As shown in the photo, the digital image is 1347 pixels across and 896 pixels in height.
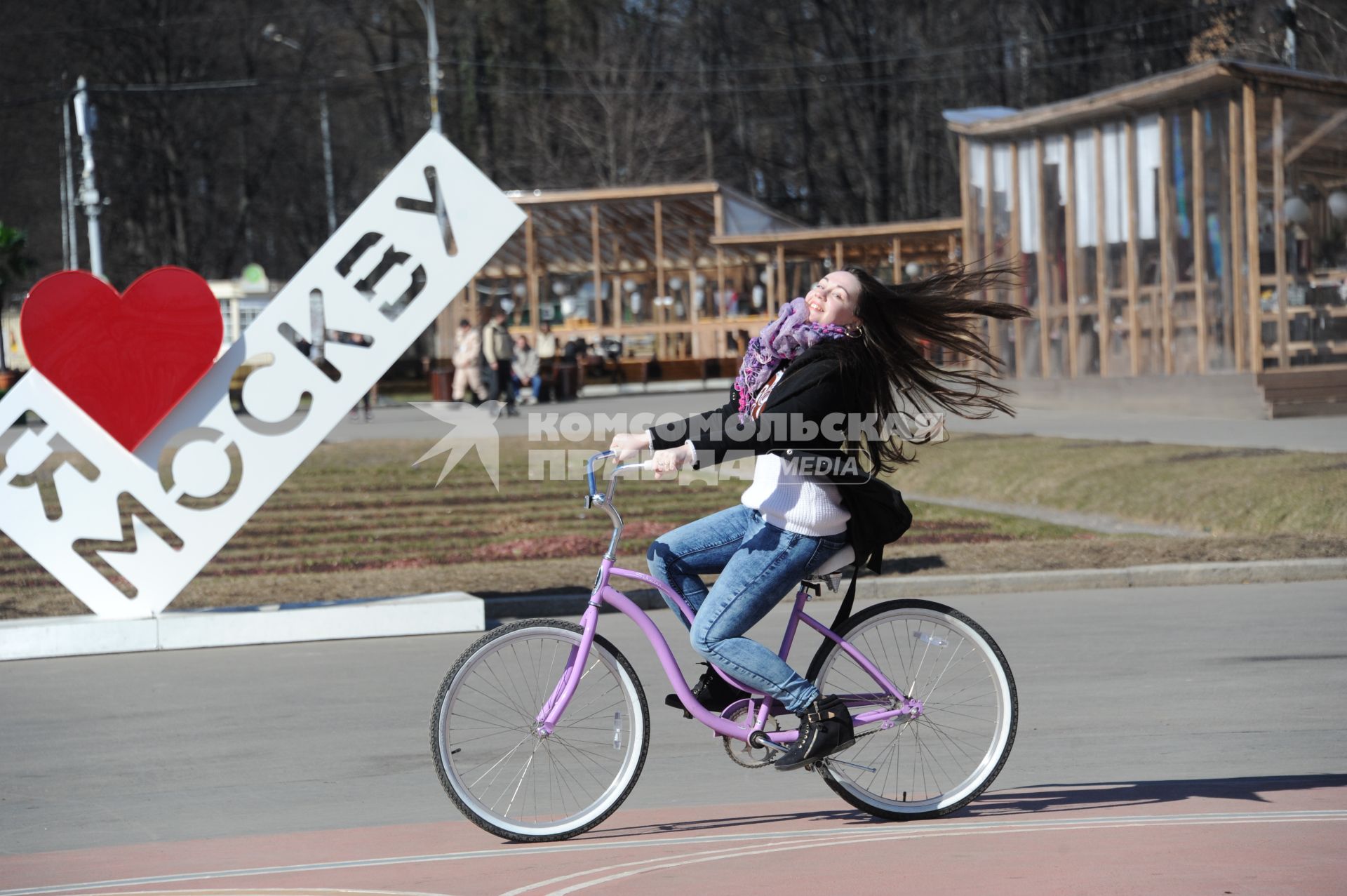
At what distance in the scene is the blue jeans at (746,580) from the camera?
5250 millimetres

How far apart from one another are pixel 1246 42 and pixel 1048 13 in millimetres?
13943

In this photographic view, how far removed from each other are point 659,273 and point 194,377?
34.6 metres

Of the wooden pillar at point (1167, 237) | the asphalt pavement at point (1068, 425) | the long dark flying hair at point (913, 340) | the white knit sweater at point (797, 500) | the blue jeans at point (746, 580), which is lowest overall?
the asphalt pavement at point (1068, 425)

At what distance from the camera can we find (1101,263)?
27.4 m

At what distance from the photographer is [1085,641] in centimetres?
926

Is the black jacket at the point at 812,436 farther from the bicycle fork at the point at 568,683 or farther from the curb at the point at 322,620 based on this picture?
the curb at the point at 322,620

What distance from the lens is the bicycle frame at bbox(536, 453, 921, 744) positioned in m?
5.33

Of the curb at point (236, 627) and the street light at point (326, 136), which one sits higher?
the street light at point (326, 136)

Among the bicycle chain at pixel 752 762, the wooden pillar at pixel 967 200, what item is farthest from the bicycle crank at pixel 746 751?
the wooden pillar at pixel 967 200

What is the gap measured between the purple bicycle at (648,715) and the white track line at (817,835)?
0.11 m

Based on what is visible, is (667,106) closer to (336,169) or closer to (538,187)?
(538,187)

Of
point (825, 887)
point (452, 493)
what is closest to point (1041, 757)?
point (825, 887)

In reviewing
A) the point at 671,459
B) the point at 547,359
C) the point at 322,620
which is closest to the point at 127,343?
the point at 322,620

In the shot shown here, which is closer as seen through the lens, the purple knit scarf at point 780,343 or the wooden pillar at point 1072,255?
the purple knit scarf at point 780,343
